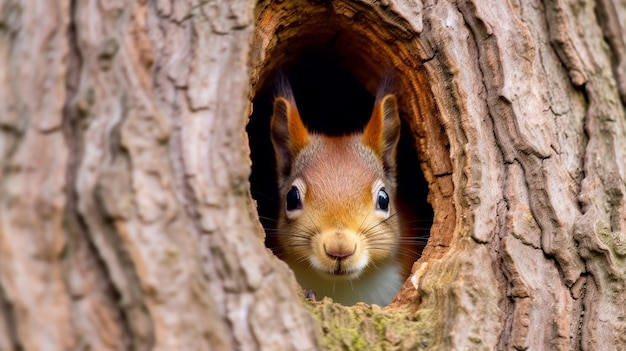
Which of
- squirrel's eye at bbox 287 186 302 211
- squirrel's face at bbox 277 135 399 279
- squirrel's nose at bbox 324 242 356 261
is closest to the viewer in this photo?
squirrel's nose at bbox 324 242 356 261

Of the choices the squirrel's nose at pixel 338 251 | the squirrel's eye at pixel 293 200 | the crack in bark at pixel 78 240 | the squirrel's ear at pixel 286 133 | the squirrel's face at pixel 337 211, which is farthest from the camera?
the squirrel's ear at pixel 286 133

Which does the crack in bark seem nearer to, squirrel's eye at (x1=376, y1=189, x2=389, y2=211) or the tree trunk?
the tree trunk

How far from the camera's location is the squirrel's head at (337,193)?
→ 3.27 metres

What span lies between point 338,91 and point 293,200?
136 cm

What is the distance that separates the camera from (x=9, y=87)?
1834mm

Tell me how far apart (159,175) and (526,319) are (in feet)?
4.76

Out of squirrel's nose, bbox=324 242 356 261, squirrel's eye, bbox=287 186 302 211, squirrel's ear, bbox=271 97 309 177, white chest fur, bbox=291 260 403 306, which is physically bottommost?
white chest fur, bbox=291 260 403 306

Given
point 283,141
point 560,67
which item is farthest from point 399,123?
point 560,67

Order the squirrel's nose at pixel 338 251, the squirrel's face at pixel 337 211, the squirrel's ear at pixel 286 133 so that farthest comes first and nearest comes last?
the squirrel's ear at pixel 286 133 < the squirrel's face at pixel 337 211 < the squirrel's nose at pixel 338 251

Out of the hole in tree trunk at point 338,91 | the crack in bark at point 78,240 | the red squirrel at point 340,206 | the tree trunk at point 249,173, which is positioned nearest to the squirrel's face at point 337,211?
the red squirrel at point 340,206

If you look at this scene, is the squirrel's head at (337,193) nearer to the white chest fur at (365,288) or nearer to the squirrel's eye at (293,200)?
the squirrel's eye at (293,200)

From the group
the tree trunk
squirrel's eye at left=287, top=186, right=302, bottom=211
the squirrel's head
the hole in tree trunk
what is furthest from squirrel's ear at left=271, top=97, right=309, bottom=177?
the tree trunk

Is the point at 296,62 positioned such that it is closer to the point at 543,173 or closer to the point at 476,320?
the point at 543,173

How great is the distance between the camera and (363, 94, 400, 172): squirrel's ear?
3.64 meters
